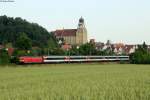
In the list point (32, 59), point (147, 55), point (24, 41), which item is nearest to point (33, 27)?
point (24, 41)

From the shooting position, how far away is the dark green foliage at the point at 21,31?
155 metres

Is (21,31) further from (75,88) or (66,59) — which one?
(75,88)

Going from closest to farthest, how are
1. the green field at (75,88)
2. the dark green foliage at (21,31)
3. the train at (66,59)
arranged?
1. the green field at (75,88)
2. the train at (66,59)
3. the dark green foliage at (21,31)

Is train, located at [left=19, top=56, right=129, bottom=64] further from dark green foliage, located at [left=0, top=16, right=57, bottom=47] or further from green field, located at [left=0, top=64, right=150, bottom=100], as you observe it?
dark green foliage, located at [left=0, top=16, right=57, bottom=47]

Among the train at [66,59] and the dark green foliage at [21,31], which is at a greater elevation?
the dark green foliage at [21,31]

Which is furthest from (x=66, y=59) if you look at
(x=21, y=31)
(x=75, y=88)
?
(x=21, y=31)

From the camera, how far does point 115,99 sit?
44.0ft

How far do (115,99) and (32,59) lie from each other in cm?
5408

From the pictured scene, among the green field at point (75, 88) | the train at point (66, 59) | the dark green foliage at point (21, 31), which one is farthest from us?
the dark green foliage at point (21, 31)

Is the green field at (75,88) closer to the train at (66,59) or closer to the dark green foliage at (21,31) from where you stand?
the train at (66,59)

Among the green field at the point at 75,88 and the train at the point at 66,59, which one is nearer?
A: the green field at the point at 75,88

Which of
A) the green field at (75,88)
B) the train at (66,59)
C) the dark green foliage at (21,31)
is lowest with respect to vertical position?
the green field at (75,88)

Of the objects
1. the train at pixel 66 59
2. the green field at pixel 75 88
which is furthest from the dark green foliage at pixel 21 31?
the green field at pixel 75 88

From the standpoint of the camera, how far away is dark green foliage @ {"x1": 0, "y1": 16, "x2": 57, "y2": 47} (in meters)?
155
